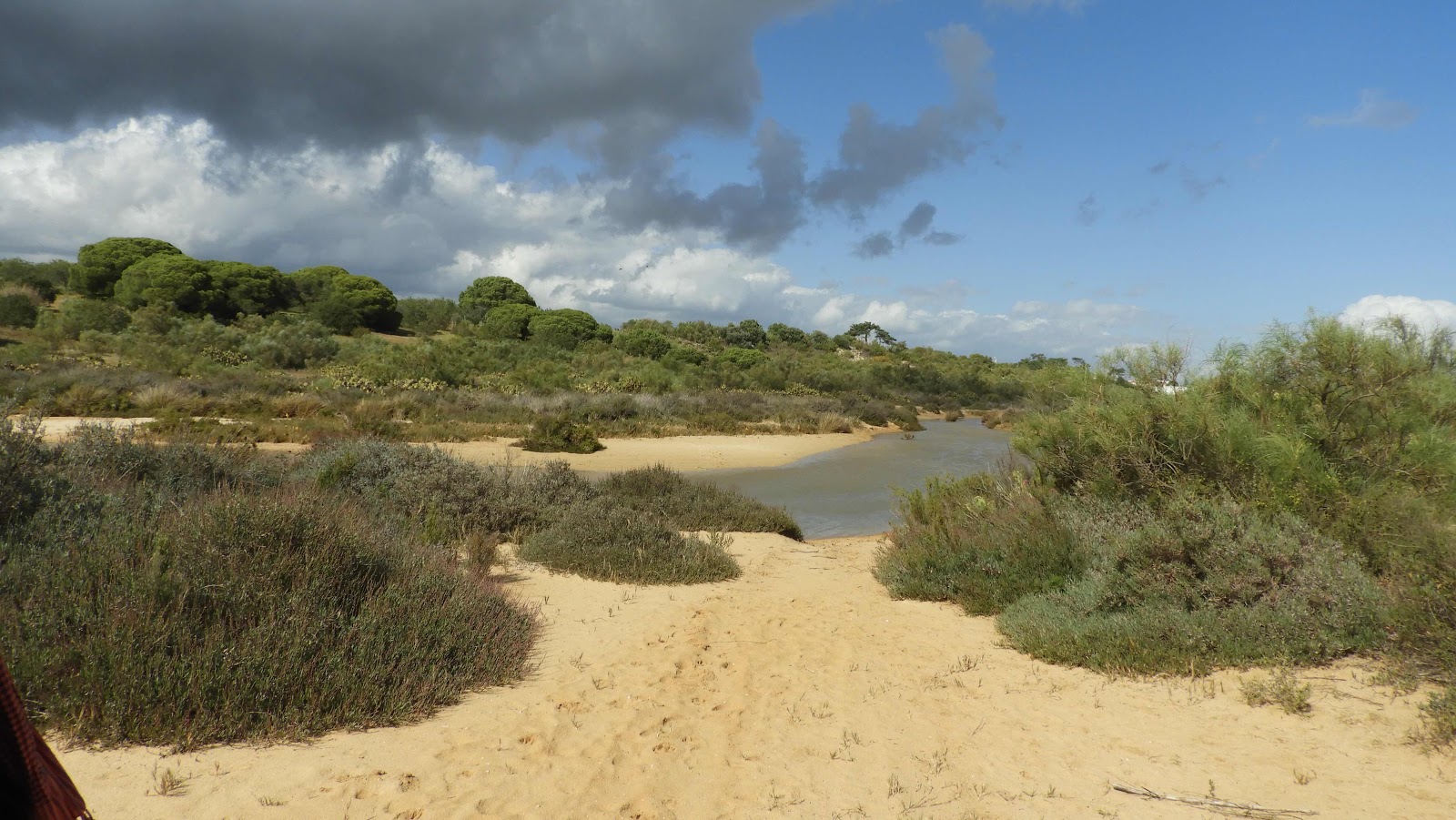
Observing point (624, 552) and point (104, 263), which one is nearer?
point (624, 552)

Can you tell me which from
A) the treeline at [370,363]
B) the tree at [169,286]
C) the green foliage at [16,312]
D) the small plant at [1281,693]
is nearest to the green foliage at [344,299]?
the treeline at [370,363]

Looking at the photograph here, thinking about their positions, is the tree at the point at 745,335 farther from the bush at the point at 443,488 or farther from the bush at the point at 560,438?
the bush at the point at 443,488

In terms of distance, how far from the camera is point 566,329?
50.6m

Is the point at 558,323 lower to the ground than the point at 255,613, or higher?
higher

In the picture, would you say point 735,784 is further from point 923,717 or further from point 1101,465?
point 1101,465

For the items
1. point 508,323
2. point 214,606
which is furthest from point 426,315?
point 214,606

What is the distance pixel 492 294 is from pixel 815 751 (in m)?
61.3

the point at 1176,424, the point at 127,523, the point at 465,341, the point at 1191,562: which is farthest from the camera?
the point at 465,341

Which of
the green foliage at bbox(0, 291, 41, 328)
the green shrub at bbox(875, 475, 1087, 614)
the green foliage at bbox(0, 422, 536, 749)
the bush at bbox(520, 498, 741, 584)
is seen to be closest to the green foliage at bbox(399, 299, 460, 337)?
the green foliage at bbox(0, 291, 41, 328)

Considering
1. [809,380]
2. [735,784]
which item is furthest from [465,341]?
[735,784]

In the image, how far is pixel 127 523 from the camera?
576 cm

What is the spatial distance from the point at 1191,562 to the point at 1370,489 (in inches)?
81.1

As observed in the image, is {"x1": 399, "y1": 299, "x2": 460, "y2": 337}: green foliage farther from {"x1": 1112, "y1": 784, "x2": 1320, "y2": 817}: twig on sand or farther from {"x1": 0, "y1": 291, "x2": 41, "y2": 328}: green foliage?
{"x1": 1112, "y1": 784, "x2": 1320, "y2": 817}: twig on sand

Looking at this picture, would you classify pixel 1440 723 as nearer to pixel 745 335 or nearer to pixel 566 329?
pixel 566 329
